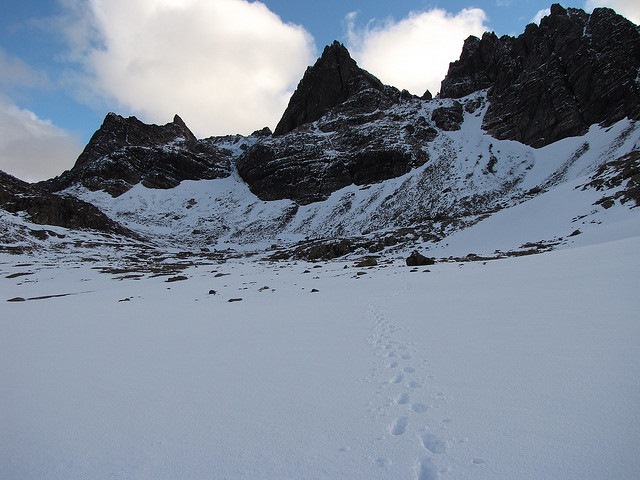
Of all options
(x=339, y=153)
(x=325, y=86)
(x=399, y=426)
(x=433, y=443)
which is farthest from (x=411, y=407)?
(x=325, y=86)

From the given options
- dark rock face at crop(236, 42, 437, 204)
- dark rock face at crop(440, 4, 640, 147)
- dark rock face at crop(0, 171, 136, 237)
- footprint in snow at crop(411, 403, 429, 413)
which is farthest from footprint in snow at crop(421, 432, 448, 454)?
dark rock face at crop(236, 42, 437, 204)

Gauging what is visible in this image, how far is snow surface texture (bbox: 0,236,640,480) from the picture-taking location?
108 inches

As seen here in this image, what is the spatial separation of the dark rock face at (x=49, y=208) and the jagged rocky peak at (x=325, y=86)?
81645 mm

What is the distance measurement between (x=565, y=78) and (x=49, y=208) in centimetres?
11736

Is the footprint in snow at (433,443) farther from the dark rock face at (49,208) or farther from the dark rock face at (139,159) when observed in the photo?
the dark rock face at (139,159)

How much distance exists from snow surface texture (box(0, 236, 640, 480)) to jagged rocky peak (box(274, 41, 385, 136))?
13125cm

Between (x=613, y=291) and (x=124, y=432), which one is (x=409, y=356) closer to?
(x=124, y=432)

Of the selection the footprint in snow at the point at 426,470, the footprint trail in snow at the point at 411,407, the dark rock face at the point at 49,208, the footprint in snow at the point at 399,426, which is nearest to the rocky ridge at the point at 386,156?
the dark rock face at the point at 49,208

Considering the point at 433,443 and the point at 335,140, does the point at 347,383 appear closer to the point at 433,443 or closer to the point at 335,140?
the point at 433,443

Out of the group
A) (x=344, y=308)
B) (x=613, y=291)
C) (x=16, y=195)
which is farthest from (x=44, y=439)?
(x=16, y=195)

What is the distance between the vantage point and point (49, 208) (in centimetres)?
6725

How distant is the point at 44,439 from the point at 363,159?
3546 inches

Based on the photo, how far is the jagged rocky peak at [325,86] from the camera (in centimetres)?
12975

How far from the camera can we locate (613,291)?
22.8 ft
